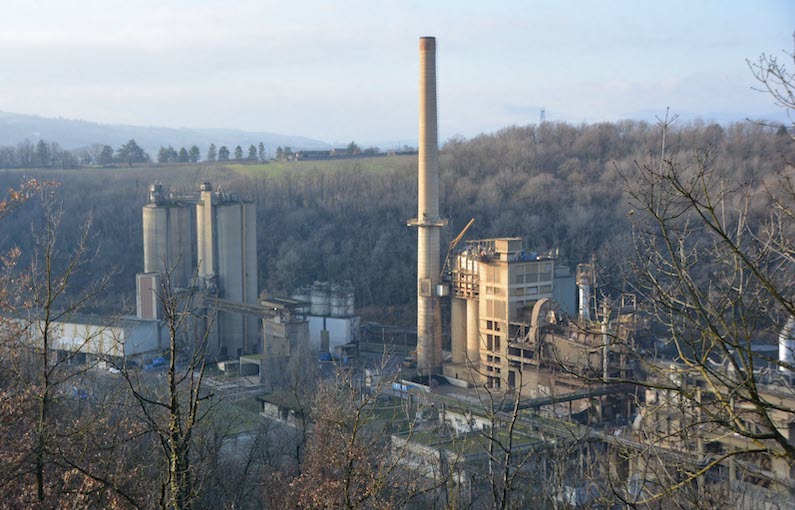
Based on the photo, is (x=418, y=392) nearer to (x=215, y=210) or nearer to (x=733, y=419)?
(x=215, y=210)

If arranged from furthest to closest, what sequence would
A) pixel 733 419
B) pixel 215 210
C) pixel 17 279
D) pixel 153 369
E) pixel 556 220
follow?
pixel 556 220
pixel 215 210
pixel 153 369
pixel 17 279
pixel 733 419

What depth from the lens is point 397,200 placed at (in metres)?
38.1

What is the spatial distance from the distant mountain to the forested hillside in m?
80.8

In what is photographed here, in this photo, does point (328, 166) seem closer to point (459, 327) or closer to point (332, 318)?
point (332, 318)

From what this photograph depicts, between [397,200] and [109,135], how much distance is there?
123125 millimetres

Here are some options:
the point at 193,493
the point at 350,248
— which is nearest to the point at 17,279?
the point at 193,493

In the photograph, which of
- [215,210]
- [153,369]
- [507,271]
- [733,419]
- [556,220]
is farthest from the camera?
[556,220]

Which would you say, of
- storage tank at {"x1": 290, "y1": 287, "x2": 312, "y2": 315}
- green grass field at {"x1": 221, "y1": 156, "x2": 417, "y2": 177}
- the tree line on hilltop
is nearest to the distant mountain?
the tree line on hilltop

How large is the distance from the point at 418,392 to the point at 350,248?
17023 millimetres

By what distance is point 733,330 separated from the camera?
3.58 metres

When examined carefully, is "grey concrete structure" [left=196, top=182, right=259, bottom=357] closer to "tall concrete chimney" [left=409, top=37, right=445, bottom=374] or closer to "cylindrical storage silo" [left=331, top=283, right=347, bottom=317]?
"cylindrical storage silo" [left=331, top=283, right=347, bottom=317]

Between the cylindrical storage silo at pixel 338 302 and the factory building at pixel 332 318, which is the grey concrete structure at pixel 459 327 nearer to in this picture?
the factory building at pixel 332 318

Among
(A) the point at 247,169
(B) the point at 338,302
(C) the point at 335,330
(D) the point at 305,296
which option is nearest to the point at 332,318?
(C) the point at 335,330

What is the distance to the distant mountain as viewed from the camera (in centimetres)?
13212
